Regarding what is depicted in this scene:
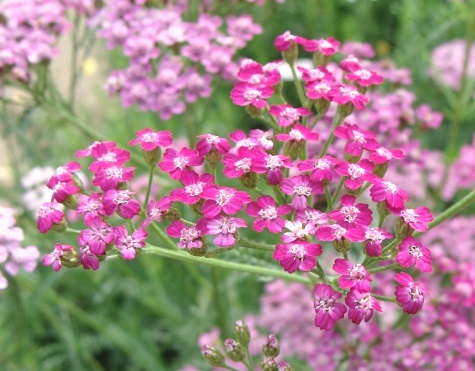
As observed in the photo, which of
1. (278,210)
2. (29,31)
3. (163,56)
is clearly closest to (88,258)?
(278,210)

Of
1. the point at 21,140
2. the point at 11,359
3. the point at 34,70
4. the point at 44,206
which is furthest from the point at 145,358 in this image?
the point at 44,206

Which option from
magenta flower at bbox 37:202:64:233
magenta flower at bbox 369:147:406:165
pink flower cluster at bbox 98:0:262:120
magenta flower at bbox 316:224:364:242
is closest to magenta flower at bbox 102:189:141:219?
magenta flower at bbox 37:202:64:233

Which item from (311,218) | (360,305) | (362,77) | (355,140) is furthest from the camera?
(362,77)

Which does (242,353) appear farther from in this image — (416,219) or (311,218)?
(416,219)

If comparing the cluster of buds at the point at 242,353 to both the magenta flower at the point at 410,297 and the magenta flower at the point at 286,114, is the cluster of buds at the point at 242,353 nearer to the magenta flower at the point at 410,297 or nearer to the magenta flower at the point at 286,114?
the magenta flower at the point at 410,297

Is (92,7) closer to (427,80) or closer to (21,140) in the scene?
(21,140)

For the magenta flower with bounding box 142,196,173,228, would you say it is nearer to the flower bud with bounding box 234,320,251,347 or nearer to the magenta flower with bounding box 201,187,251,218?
the magenta flower with bounding box 201,187,251,218
